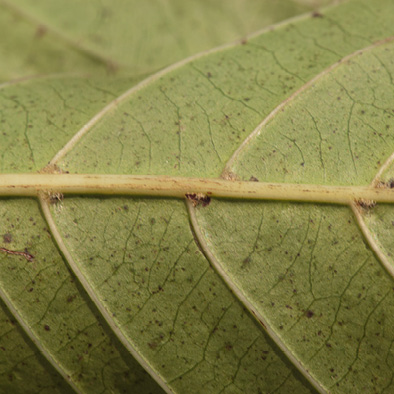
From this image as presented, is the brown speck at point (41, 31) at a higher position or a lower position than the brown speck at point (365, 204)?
higher

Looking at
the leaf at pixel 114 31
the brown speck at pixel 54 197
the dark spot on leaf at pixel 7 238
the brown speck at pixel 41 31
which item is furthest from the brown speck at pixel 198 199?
the brown speck at pixel 41 31

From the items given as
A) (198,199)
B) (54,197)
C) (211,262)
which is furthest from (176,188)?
(54,197)

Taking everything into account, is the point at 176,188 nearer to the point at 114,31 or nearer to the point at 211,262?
the point at 211,262

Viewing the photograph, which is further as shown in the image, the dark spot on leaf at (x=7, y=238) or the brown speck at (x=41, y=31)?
the brown speck at (x=41, y=31)

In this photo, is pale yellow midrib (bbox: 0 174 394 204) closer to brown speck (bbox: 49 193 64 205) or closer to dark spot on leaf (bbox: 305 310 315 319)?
brown speck (bbox: 49 193 64 205)

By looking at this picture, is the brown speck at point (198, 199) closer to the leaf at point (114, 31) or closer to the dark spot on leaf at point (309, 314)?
the dark spot on leaf at point (309, 314)
